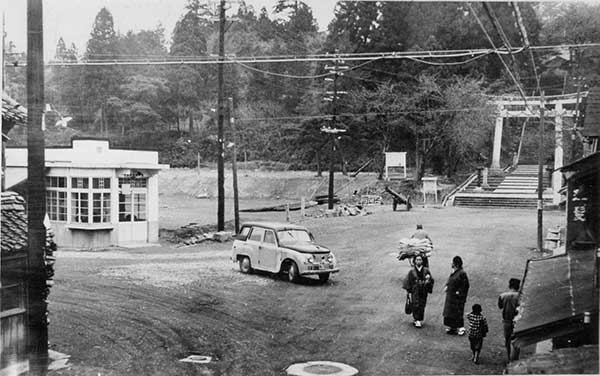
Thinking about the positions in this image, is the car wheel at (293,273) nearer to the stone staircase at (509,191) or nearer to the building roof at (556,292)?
the stone staircase at (509,191)

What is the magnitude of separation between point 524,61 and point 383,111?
1634mm

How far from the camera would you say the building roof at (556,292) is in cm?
539

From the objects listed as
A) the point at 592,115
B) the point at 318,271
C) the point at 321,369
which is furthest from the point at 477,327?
the point at 592,115

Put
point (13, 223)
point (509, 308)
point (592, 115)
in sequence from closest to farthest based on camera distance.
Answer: point (13, 223) < point (509, 308) < point (592, 115)

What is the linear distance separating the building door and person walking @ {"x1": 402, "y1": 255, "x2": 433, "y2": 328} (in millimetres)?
3022

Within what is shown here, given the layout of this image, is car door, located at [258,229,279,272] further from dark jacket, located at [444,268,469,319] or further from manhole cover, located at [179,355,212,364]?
dark jacket, located at [444,268,469,319]

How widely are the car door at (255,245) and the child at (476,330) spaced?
2532mm

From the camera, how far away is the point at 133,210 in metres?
6.91

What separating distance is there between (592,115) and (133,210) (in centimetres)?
506

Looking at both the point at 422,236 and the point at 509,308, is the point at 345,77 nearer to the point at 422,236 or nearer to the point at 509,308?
the point at 422,236

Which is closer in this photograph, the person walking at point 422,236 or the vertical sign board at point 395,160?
the person walking at point 422,236

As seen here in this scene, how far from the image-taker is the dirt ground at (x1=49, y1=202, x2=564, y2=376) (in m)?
5.57

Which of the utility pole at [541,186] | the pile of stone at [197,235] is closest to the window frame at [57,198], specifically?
the pile of stone at [197,235]

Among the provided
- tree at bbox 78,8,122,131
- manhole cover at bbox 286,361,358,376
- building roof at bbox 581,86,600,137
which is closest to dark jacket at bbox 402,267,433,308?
manhole cover at bbox 286,361,358,376
